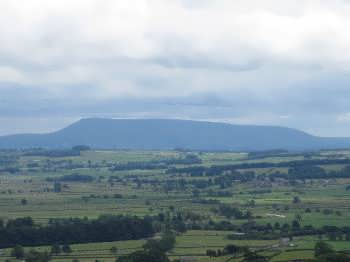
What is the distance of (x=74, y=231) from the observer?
10225cm

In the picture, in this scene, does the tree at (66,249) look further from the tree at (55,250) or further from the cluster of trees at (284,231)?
the cluster of trees at (284,231)

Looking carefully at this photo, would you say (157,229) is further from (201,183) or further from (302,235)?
(201,183)

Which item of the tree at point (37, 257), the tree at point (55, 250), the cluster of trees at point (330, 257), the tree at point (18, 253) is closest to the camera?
the cluster of trees at point (330, 257)

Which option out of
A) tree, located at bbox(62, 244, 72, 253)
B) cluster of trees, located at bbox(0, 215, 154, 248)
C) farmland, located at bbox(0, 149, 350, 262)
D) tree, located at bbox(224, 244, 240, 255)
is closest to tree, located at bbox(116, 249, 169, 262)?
farmland, located at bbox(0, 149, 350, 262)

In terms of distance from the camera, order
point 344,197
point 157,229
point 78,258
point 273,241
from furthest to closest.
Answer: point 344,197
point 157,229
point 273,241
point 78,258

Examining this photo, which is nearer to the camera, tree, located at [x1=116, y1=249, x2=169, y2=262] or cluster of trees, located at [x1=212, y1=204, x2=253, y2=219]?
tree, located at [x1=116, y1=249, x2=169, y2=262]

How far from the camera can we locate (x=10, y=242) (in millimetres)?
100250

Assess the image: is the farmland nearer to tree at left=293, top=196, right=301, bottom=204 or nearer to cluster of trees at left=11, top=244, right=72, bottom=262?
tree at left=293, top=196, right=301, bottom=204

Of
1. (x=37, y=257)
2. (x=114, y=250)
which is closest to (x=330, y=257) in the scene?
(x=114, y=250)

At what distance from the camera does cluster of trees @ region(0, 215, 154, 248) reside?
100438 millimetres

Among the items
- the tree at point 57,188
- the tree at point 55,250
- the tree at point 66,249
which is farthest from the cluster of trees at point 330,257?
the tree at point 57,188

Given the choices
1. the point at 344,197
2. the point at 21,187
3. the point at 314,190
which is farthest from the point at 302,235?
the point at 21,187

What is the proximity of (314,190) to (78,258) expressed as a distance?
9155 centimetres

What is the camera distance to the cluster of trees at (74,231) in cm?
10044
